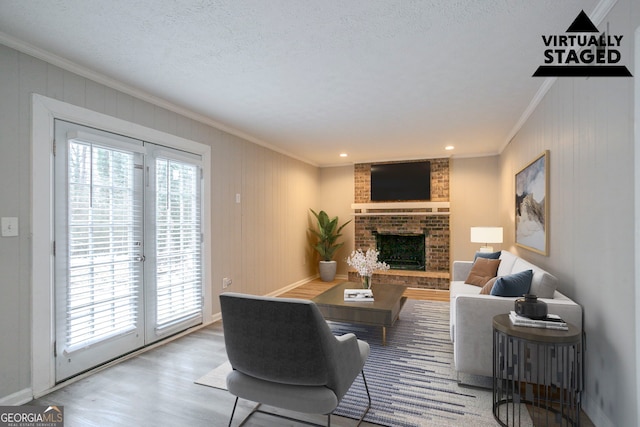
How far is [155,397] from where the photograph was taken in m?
2.28

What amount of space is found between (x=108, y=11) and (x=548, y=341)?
3.16 metres

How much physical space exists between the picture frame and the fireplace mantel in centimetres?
199

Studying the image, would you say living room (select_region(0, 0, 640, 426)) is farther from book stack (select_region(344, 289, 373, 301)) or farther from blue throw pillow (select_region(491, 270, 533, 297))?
book stack (select_region(344, 289, 373, 301))

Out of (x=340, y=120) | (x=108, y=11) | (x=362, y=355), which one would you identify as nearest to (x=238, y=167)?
(x=340, y=120)

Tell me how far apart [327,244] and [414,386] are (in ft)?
14.3

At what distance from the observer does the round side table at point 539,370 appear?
1770 millimetres

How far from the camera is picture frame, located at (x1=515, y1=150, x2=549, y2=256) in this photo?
291 cm

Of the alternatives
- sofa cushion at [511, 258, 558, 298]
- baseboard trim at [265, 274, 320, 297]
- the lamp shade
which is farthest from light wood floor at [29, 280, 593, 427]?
the lamp shade

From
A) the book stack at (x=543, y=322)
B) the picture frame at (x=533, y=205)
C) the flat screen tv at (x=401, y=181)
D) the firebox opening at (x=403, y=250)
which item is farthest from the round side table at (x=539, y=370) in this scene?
the flat screen tv at (x=401, y=181)

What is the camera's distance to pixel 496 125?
13.8ft

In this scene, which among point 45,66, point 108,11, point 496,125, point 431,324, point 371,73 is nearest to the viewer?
point 108,11

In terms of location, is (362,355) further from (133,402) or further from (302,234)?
(302,234)

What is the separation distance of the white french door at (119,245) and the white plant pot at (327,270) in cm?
309

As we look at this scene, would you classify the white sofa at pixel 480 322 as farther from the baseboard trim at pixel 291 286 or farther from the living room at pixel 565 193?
the baseboard trim at pixel 291 286
